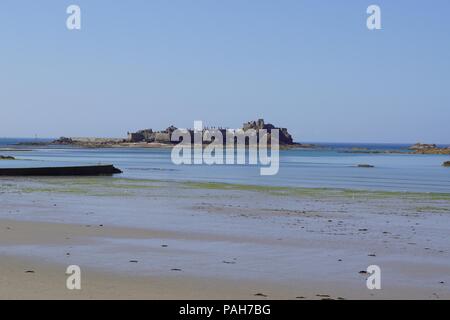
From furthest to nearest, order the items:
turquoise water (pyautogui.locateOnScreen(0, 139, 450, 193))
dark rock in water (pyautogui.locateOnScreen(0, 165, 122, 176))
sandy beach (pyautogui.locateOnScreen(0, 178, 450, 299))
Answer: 1. turquoise water (pyautogui.locateOnScreen(0, 139, 450, 193))
2. dark rock in water (pyautogui.locateOnScreen(0, 165, 122, 176))
3. sandy beach (pyautogui.locateOnScreen(0, 178, 450, 299))

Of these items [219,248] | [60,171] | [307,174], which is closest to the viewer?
[219,248]

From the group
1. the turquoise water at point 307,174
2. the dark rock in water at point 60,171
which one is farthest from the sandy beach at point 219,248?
the dark rock in water at point 60,171

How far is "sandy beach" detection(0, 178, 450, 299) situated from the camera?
1116cm

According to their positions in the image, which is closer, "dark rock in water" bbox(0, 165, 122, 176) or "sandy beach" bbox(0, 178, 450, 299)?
"sandy beach" bbox(0, 178, 450, 299)

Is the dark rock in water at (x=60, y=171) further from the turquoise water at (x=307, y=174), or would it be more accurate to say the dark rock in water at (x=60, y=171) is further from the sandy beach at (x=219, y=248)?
the sandy beach at (x=219, y=248)

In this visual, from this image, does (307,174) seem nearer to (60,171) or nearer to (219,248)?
(60,171)

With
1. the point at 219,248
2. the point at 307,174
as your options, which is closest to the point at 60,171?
the point at 307,174

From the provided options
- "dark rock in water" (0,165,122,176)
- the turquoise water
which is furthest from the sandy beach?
"dark rock in water" (0,165,122,176)

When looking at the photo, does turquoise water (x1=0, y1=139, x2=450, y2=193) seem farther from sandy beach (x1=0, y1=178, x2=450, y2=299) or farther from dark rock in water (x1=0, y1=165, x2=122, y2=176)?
sandy beach (x1=0, y1=178, x2=450, y2=299)

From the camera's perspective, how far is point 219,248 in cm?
1572

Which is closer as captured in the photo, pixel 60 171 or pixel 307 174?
pixel 60 171
